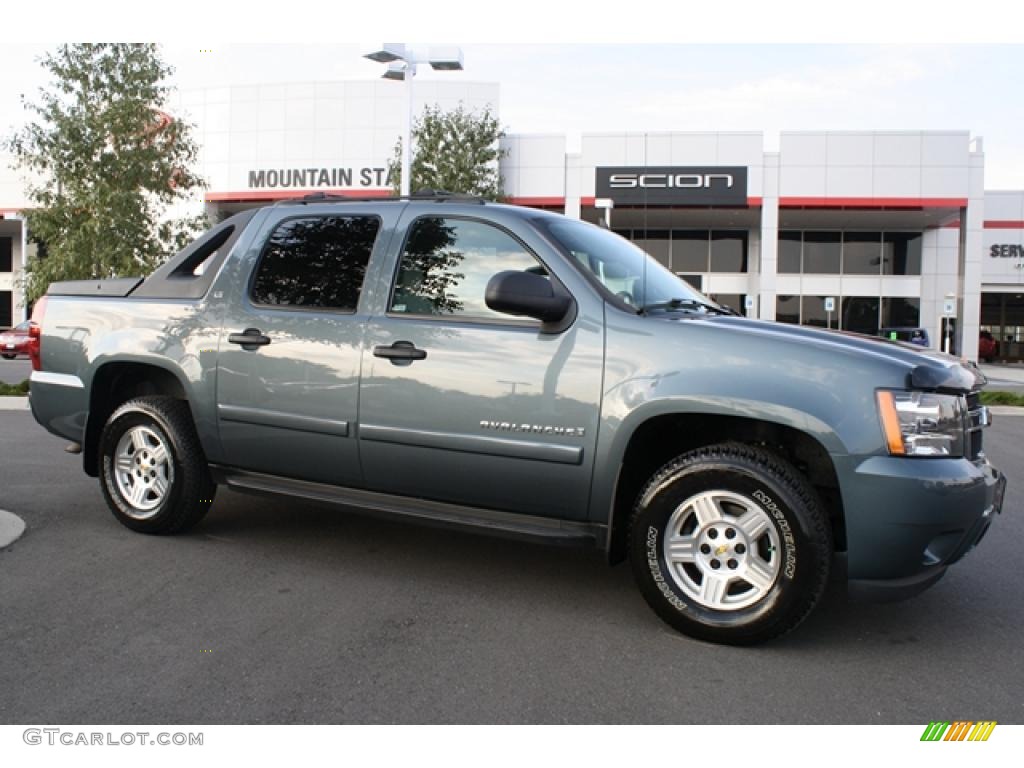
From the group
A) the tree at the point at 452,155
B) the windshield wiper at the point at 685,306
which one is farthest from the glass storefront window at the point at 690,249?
the windshield wiper at the point at 685,306

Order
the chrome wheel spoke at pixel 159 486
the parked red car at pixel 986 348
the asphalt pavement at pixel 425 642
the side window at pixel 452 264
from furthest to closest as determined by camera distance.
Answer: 1. the parked red car at pixel 986 348
2. the chrome wheel spoke at pixel 159 486
3. the side window at pixel 452 264
4. the asphalt pavement at pixel 425 642

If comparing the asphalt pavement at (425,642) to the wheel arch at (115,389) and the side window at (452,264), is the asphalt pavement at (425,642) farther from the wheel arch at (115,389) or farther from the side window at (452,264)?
the side window at (452,264)

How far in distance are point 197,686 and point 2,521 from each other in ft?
10.1

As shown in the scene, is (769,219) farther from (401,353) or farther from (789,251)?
(401,353)

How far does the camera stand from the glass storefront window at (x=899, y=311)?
36531 mm

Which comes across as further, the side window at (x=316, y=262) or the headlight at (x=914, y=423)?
the side window at (x=316, y=262)

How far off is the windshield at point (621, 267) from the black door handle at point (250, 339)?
1606mm

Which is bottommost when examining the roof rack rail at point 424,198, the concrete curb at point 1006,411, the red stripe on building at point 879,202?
the concrete curb at point 1006,411

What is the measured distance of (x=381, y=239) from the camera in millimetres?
4441

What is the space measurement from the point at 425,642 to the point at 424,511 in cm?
77

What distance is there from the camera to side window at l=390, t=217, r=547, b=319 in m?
4.14

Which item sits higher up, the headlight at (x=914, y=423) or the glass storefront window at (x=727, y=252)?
the glass storefront window at (x=727, y=252)

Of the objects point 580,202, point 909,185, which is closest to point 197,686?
point 580,202
